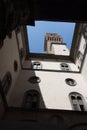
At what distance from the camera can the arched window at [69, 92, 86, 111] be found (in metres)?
12.4

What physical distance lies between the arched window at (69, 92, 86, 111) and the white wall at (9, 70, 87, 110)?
373mm

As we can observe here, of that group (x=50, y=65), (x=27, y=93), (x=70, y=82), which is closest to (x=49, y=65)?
(x=50, y=65)

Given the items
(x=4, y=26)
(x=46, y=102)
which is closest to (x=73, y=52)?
(x=46, y=102)

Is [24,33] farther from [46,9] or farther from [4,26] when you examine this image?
[4,26]

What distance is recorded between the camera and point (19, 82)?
50.3 ft

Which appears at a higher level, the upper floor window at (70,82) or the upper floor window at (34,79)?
the upper floor window at (34,79)

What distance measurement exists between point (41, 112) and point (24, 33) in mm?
10083

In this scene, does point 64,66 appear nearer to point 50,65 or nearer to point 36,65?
point 50,65

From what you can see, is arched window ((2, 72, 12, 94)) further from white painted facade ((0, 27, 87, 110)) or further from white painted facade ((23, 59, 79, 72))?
white painted facade ((23, 59, 79, 72))

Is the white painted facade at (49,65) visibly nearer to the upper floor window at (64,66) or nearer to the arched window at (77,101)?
the upper floor window at (64,66)

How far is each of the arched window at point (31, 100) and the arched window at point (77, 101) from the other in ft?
9.26

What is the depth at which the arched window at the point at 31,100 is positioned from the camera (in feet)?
40.7

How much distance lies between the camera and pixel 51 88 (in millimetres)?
14484

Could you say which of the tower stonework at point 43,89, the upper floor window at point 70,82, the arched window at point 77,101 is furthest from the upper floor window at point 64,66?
the arched window at point 77,101
